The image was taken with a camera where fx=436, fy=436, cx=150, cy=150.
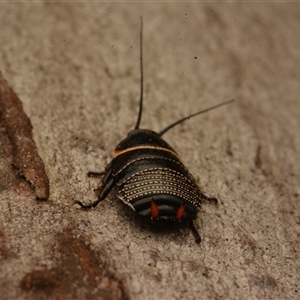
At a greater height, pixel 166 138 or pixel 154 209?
pixel 154 209

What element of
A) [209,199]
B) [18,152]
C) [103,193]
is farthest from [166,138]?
[18,152]

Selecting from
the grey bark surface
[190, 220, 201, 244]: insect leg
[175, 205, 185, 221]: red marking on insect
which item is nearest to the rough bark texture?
the grey bark surface

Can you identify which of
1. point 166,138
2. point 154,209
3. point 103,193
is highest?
point 154,209

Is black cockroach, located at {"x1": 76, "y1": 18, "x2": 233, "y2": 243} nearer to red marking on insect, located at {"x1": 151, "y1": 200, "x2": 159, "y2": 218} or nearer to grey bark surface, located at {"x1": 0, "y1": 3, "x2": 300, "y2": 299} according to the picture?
red marking on insect, located at {"x1": 151, "y1": 200, "x2": 159, "y2": 218}

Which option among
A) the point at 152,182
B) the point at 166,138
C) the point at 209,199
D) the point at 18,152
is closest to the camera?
the point at 152,182

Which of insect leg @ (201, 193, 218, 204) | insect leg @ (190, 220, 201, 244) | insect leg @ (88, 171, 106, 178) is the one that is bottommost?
insect leg @ (88, 171, 106, 178)

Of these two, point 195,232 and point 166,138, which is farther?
point 166,138

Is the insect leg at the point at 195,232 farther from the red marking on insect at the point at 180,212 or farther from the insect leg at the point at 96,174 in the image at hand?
the insect leg at the point at 96,174

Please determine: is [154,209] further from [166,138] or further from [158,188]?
[166,138]
